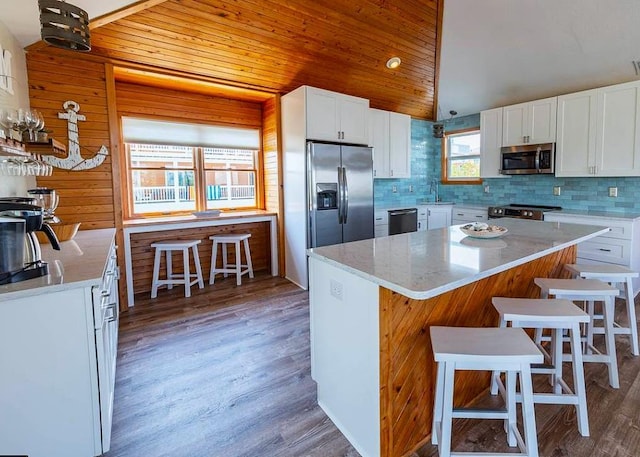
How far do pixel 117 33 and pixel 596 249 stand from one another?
5281 millimetres

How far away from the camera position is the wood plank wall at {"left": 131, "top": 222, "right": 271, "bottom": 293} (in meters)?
3.97

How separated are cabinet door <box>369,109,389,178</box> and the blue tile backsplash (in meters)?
0.43

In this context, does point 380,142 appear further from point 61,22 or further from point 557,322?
point 61,22

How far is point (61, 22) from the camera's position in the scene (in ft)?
4.99

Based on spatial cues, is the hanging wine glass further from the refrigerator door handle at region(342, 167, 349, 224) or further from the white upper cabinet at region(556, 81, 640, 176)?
the white upper cabinet at region(556, 81, 640, 176)

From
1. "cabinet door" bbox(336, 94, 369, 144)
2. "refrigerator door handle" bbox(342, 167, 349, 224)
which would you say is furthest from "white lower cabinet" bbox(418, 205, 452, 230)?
"refrigerator door handle" bbox(342, 167, 349, 224)

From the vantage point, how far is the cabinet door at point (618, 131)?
354 centimetres

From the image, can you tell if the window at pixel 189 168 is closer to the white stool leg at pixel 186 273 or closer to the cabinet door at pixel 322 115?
the white stool leg at pixel 186 273

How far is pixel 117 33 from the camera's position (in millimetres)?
2932

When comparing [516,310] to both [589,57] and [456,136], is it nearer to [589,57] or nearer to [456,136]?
[589,57]

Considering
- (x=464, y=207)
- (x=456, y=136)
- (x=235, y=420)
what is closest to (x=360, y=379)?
(x=235, y=420)

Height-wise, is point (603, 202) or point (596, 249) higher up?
point (603, 202)

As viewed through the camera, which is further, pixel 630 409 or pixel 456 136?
pixel 456 136

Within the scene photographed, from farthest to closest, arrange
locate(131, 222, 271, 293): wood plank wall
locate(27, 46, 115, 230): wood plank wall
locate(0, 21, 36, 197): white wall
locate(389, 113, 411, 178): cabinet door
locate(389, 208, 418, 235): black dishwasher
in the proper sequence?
locate(389, 113, 411, 178): cabinet door < locate(389, 208, 418, 235): black dishwasher < locate(131, 222, 271, 293): wood plank wall < locate(27, 46, 115, 230): wood plank wall < locate(0, 21, 36, 197): white wall
